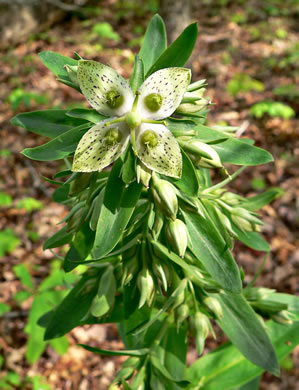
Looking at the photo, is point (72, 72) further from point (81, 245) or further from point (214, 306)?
point (214, 306)

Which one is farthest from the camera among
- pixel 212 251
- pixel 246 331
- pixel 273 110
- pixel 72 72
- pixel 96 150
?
pixel 273 110

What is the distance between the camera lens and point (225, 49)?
24.5 feet

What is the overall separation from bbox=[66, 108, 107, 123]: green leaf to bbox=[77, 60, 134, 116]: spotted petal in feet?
0.16

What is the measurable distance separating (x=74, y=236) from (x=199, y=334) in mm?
717

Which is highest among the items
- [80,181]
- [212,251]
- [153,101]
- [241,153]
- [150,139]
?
[153,101]

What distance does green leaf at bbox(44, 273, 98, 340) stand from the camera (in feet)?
6.36

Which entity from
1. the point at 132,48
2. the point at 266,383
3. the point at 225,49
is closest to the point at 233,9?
the point at 225,49

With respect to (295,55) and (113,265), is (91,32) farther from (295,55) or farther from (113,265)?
(113,265)

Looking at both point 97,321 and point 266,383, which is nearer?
point 97,321

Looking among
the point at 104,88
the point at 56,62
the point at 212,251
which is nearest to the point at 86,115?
the point at 104,88

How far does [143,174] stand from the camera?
138 cm

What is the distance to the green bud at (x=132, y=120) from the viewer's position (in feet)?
4.48

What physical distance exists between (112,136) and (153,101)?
189 mm

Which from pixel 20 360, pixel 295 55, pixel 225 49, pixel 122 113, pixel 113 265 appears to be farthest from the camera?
pixel 225 49
